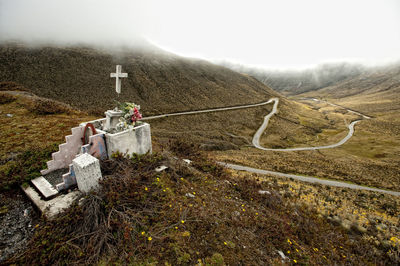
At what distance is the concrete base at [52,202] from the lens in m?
5.00

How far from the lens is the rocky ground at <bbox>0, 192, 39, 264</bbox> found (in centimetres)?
420

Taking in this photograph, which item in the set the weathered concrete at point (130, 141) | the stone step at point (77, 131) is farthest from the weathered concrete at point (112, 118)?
the weathered concrete at point (130, 141)

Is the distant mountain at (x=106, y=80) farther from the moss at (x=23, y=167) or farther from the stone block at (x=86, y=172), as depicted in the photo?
the stone block at (x=86, y=172)

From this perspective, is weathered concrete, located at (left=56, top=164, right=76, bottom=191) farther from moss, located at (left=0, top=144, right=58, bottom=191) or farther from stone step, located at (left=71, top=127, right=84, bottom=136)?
stone step, located at (left=71, top=127, right=84, bottom=136)

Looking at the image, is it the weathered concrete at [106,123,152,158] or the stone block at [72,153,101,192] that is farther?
the weathered concrete at [106,123,152,158]

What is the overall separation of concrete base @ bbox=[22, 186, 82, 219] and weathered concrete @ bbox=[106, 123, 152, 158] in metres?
2.26

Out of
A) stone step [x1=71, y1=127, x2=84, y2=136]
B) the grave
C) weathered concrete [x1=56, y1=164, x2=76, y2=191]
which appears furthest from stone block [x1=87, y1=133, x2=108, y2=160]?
stone step [x1=71, y1=127, x2=84, y2=136]

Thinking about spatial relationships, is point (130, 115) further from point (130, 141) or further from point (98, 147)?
point (98, 147)

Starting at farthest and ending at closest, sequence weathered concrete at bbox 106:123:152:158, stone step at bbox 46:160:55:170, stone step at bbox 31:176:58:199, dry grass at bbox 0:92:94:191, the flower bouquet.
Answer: the flower bouquet
weathered concrete at bbox 106:123:152:158
stone step at bbox 46:160:55:170
dry grass at bbox 0:92:94:191
stone step at bbox 31:176:58:199

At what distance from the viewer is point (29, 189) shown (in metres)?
6.02

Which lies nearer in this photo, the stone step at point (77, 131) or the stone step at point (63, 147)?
the stone step at point (63, 147)

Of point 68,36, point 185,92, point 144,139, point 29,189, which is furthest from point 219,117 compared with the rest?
point 68,36

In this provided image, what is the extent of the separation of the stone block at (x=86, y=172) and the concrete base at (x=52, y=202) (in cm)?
38

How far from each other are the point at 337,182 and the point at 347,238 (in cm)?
1640
